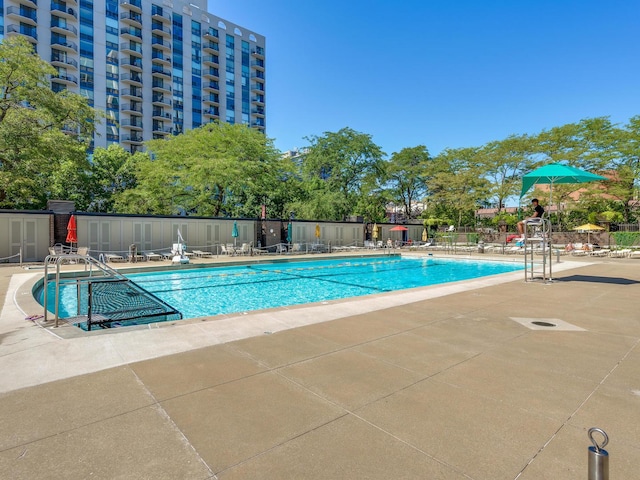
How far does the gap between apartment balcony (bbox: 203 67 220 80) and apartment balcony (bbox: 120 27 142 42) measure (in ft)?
40.3

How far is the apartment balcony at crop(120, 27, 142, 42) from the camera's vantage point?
58250 mm

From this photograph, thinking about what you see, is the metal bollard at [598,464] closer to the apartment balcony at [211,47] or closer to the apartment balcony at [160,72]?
the apartment balcony at [160,72]

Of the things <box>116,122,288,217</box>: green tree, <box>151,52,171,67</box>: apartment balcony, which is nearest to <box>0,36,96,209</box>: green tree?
<box>116,122,288,217</box>: green tree

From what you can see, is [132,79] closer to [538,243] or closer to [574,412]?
Result: [538,243]

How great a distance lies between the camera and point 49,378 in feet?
12.4

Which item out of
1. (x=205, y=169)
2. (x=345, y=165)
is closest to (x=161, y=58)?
(x=345, y=165)

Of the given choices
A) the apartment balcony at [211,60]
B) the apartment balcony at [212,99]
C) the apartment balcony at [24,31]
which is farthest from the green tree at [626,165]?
the apartment balcony at [24,31]

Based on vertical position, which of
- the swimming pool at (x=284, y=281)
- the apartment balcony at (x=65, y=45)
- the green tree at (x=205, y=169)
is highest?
the apartment balcony at (x=65, y=45)

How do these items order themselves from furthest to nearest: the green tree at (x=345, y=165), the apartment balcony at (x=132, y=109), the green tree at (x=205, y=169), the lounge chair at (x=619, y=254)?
1. the apartment balcony at (x=132, y=109)
2. the green tree at (x=345, y=165)
3. the green tree at (x=205, y=169)
4. the lounge chair at (x=619, y=254)

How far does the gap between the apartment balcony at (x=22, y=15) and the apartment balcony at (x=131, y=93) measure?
44.1 ft

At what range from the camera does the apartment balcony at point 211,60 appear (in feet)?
224

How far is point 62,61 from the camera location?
52.4 m

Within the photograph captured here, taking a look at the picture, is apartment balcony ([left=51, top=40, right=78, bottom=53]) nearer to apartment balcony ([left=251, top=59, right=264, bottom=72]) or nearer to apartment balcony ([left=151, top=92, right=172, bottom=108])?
apartment balcony ([left=151, top=92, right=172, bottom=108])

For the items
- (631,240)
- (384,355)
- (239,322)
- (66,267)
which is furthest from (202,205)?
(631,240)
